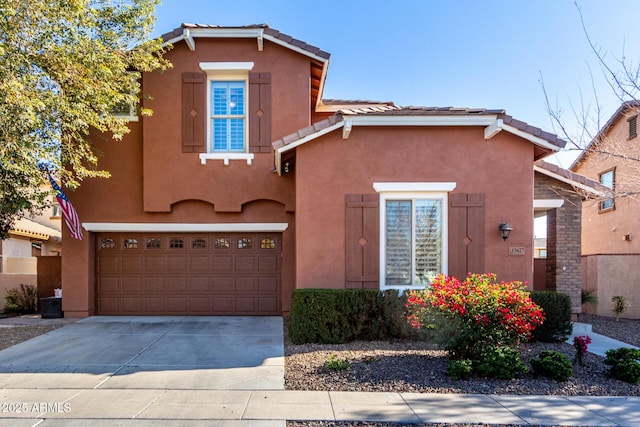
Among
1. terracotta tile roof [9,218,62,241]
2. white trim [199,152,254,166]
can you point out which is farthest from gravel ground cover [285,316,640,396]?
terracotta tile roof [9,218,62,241]

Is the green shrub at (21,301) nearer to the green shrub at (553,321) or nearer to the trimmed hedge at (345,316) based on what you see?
the trimmed hedge at (345,316)

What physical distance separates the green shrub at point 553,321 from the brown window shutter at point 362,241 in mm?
3266

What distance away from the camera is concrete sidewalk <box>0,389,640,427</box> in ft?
14.6

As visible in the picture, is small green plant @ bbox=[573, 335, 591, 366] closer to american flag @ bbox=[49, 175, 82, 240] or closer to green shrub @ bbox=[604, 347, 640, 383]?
green shrub @ bbox=[604, 347, 640, 383]

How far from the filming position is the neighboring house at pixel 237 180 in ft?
27.2

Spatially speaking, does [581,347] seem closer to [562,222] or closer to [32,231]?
[562,222]

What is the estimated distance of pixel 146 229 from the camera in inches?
400

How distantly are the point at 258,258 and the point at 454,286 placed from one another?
18.3ft

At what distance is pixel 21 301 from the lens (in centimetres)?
1115

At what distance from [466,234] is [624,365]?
3.38 metres

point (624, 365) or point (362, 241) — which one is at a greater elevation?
point (362, 241)

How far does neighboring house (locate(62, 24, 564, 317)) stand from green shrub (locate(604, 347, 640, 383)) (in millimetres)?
3281

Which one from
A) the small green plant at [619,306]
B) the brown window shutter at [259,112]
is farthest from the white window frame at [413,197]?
the small green plant at [619,306]

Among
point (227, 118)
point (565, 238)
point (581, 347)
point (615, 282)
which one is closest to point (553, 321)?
point (581, 347)
